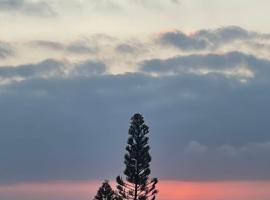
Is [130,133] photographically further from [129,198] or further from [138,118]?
[129,198]

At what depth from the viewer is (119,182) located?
94.2 metres

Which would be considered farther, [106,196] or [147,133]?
[106,196]

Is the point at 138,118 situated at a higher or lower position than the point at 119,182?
higher

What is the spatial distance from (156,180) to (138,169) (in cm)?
274

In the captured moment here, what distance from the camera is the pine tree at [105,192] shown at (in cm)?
10283

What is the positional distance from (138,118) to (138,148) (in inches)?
158

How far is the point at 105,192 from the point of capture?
340 feet

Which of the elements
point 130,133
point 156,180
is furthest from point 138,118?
point 156,180

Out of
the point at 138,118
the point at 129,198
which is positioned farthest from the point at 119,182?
the point at 138,118

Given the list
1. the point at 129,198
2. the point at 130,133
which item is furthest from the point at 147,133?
the point at 129,198

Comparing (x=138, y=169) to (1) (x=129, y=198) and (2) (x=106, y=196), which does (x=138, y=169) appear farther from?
(2) (x=106, y=196)

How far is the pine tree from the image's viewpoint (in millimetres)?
102831

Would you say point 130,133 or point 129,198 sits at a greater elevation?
point 130,133

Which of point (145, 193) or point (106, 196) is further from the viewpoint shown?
point (106, 196)
